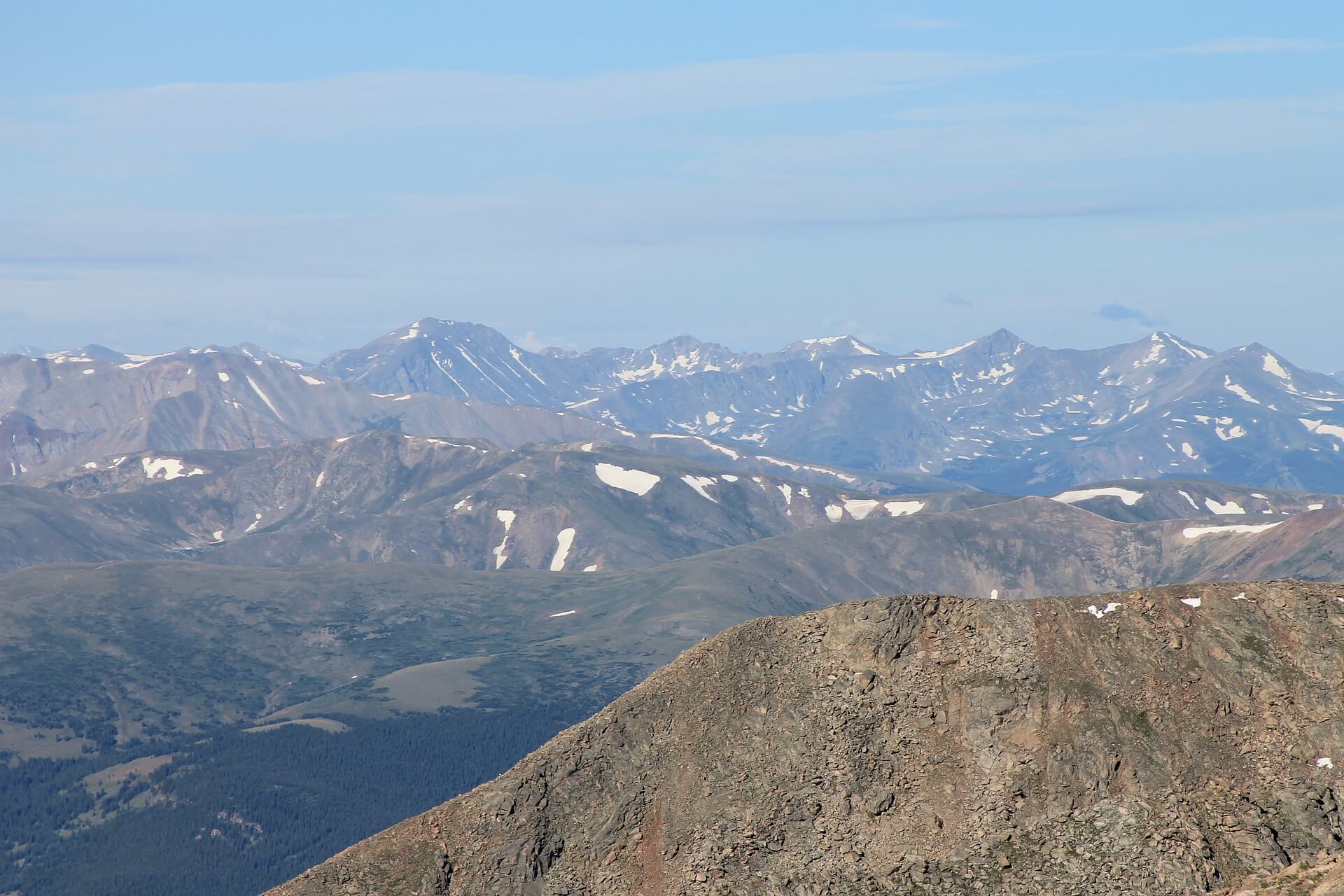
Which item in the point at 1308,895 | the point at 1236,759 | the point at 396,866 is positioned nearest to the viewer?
the point at 1308,895

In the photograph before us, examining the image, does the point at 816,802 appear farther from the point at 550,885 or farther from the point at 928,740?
the point at 550,885

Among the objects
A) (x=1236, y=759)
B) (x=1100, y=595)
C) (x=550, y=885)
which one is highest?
(x=1100, y=595)

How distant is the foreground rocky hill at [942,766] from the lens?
358 ft

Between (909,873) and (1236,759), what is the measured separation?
2616cm

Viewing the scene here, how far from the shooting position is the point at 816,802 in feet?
385

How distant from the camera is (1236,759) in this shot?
112250mm

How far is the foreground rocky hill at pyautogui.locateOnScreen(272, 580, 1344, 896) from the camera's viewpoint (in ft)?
358

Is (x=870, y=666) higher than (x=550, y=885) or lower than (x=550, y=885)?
higher

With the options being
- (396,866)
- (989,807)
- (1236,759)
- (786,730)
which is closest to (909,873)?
(989,807)

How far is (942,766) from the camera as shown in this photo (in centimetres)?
11625

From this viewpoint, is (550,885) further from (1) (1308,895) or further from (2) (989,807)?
(1) (1308,895)

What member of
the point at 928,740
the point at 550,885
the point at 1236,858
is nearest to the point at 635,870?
the point at 550,885

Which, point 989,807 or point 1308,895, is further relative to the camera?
point 989,807

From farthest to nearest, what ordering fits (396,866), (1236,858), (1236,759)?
(396,866), (1236,759), (1236,858)
